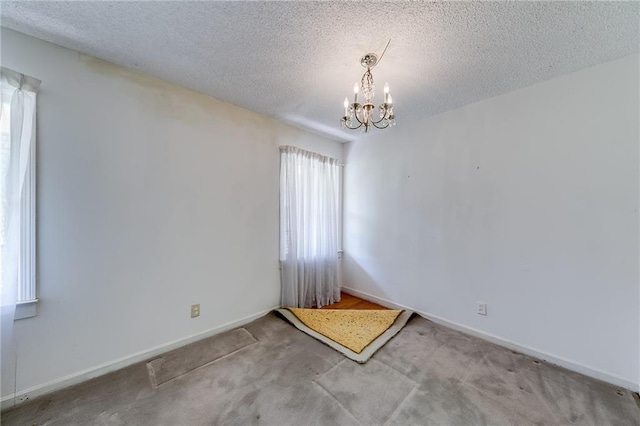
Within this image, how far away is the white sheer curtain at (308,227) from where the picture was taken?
289cm

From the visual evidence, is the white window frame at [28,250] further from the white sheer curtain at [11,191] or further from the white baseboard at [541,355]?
the white baseboard at [541,355]

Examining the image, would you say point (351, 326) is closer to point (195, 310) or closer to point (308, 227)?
point (308, 227)

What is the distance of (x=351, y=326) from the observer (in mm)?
2504

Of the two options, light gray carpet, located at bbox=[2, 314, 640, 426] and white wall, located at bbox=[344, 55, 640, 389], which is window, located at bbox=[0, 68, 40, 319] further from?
white wall, located at bbox=[344, 55, 640, 389]

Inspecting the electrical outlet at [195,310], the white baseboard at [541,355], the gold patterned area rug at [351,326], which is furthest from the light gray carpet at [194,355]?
the white baseboard at [541,355]

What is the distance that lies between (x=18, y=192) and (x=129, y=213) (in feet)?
1.84

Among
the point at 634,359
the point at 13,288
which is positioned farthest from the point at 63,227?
the point at 634,359

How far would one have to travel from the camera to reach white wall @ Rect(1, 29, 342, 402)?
158 cm

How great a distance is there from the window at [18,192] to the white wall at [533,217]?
3183mm

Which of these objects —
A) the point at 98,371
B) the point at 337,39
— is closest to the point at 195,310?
the point at 98,371

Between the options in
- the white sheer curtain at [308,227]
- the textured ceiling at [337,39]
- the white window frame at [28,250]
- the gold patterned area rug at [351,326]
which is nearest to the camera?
the textured ceiling at [337,39]

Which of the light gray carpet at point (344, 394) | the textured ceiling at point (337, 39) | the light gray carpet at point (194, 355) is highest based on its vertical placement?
the textured ceiling at point (337, 39)

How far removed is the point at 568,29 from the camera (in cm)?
143

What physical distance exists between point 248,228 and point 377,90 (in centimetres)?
189
